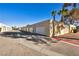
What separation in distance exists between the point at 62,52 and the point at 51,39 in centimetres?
186

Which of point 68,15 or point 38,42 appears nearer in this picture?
point 38,42

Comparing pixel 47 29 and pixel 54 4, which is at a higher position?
pixel 54 4

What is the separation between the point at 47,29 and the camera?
1127 centimetres

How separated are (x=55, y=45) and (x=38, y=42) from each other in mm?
1146

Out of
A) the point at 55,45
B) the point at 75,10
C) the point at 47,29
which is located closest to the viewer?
the point at 55,45

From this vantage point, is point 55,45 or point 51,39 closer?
point 55,45

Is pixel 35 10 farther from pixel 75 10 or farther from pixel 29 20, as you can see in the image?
pixel 75 10

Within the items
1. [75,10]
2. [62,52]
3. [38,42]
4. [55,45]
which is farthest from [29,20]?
[75,10]

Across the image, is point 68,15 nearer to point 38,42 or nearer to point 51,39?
point 51,39

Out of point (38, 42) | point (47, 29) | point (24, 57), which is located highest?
point (47, 29)

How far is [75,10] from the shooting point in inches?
391

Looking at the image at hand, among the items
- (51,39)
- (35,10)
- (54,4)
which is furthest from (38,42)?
(54,4)

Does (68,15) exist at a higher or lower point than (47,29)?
higher

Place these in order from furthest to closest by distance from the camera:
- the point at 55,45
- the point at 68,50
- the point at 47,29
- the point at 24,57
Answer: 1. the point at 47,29
2. the point at 55,45
3. the point at 68,50
4. the point at 24,57
